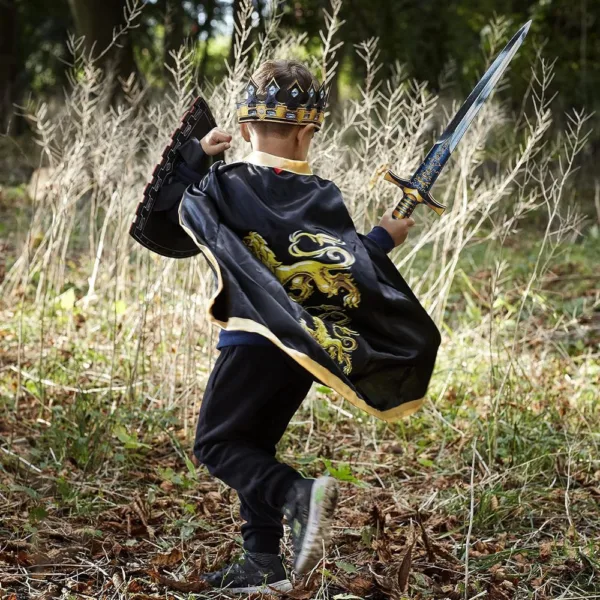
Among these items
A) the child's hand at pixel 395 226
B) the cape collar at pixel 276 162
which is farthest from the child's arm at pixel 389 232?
the cape collar at pixel 276 162

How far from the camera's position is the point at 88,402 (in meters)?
3.57

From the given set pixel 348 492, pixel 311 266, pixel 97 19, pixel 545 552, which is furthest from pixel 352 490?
pixel 97 19

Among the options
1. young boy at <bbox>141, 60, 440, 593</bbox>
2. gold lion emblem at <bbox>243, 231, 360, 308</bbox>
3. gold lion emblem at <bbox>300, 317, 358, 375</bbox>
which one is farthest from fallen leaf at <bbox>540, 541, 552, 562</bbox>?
gold lion emblem at <bbox>243, 231, 360, 308</bbox>

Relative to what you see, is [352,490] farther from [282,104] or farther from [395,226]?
[282,104]

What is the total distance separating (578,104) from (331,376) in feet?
34.2

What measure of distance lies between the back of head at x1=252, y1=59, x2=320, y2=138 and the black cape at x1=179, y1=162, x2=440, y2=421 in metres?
0.12

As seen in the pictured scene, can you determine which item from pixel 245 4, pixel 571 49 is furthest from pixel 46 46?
pixel 245 4

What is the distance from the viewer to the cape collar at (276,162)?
233 centimetres

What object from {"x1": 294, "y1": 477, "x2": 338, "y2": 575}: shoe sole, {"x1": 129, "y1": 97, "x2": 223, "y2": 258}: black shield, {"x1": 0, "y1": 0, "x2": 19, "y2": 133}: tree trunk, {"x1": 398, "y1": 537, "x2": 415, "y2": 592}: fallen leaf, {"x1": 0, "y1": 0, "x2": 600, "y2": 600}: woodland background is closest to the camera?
{"x1": 294, "y1": 477, "x2": 338, "y2": 575}: shoe sole

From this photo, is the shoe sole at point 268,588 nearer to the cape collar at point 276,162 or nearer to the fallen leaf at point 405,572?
the fallen leaf at point 405,572

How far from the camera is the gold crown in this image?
91.3 inches

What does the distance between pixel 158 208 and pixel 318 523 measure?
98 cm

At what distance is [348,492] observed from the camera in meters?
3.28

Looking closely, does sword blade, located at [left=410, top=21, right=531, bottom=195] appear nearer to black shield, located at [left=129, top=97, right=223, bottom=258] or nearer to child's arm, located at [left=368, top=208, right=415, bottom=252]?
child's arm, located at [left=368, top=208, right=415, bottom=252]
